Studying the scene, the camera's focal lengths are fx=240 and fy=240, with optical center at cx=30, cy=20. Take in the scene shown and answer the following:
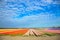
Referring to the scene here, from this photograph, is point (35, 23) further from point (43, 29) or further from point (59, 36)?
point (59, 36)

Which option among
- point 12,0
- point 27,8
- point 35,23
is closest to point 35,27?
point 35,23

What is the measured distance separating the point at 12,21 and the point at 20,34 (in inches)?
7.3

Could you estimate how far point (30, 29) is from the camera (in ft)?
9.54

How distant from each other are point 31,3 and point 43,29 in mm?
347

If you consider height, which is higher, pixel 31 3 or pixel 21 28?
pixel 31 3

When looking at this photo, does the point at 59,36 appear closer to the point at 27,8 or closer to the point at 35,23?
the point at 35,23

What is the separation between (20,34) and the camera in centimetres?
290

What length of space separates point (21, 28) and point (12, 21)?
0.14m

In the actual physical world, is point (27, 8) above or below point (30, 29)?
above

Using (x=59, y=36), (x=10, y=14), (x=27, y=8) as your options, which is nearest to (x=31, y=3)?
(x=27, y=8)

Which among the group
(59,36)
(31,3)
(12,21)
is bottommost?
(59,36)

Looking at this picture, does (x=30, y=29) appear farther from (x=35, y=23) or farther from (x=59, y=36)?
(x=59, y=36)

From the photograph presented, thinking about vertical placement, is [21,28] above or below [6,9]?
below

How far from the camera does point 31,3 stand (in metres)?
2.91
